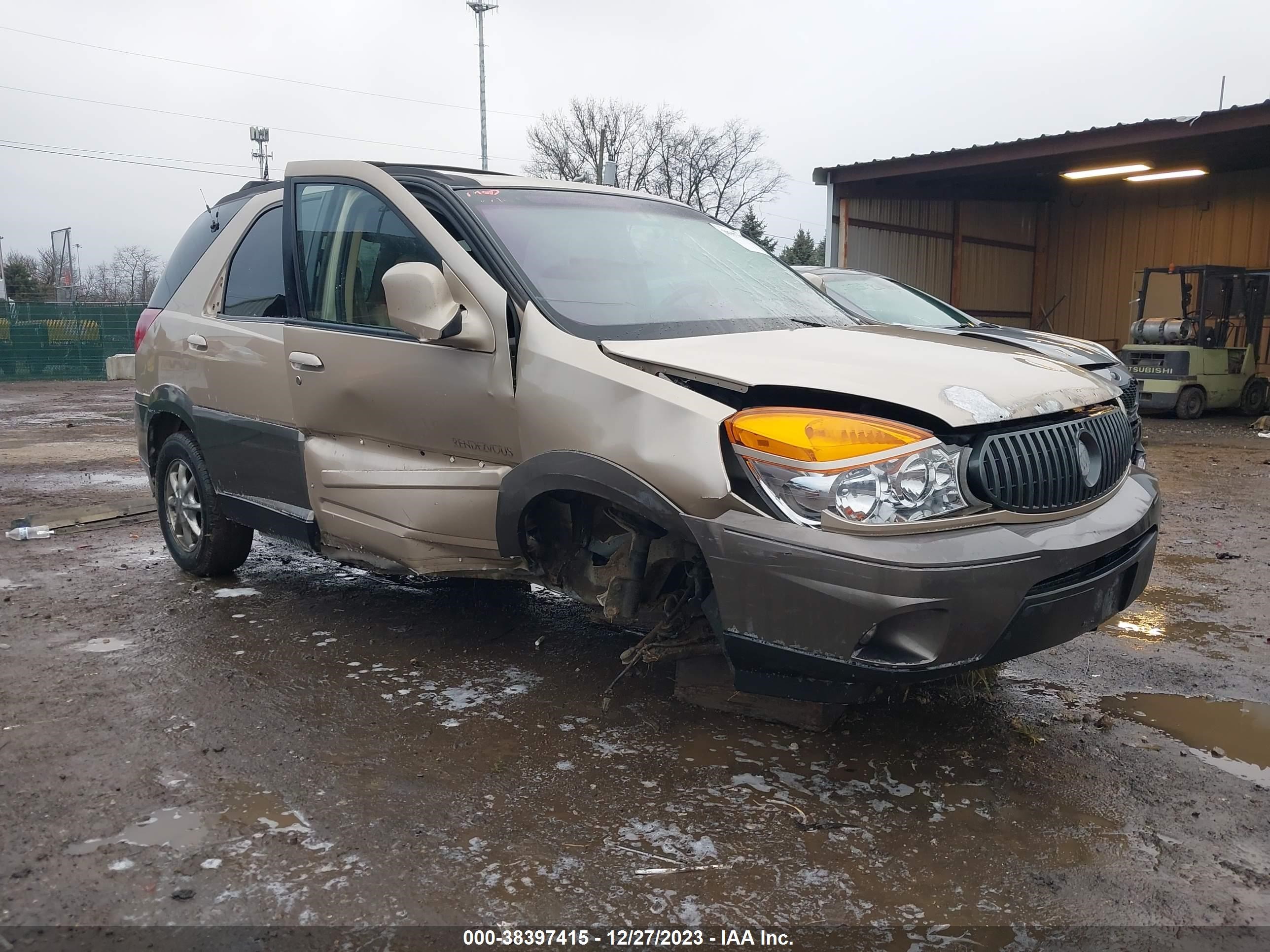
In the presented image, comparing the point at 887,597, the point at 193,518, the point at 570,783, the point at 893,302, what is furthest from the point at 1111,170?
the point at 570,783

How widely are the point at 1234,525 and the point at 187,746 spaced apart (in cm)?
655

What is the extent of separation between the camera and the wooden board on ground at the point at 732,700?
11.1 ft

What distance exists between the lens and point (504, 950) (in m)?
2.32

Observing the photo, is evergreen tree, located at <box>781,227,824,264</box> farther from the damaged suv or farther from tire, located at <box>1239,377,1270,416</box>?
the damaged suv

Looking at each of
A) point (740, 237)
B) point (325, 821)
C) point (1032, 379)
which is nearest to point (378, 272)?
point (740, 237)

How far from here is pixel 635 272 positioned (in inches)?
151

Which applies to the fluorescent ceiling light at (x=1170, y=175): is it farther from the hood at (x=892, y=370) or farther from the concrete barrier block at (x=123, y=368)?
the concrete barrier block at (x=123, y=368)

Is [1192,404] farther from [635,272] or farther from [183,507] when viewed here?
[183,507]

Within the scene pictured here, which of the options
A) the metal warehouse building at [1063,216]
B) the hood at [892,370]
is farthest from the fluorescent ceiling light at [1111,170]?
the hood at [892,370]

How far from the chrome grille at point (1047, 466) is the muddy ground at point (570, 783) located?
2.89 feet

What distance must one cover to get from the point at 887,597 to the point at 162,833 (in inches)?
80.7

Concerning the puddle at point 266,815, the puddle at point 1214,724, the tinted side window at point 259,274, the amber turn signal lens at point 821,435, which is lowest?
the puddle at point 266,815

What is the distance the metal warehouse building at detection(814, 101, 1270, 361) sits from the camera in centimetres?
1625

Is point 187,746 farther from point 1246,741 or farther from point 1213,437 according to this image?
point 1213,437
